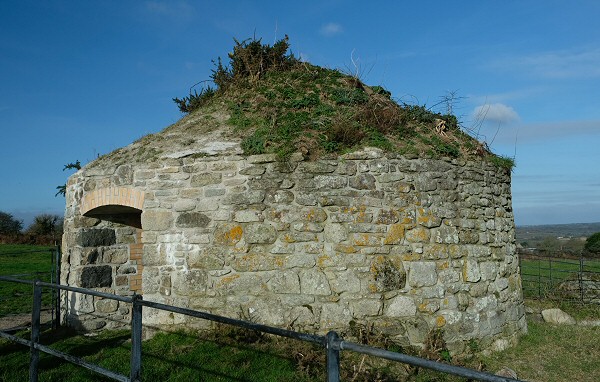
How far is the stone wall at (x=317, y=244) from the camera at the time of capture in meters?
5.77

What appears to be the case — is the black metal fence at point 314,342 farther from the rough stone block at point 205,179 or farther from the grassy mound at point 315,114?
the grassy mound at point 315,114

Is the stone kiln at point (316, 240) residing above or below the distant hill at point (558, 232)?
above

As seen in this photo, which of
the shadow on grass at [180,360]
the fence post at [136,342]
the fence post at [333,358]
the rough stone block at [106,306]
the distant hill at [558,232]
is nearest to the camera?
the fence post at [333,358]

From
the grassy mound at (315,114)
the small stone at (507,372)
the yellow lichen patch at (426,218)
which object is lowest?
the small stone at (507,372)

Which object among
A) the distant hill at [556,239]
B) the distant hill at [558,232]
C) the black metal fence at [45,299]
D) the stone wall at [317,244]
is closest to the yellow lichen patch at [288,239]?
the stone wall at [317,244]

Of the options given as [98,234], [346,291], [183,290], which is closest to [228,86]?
[98,234]

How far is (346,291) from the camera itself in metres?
5.74

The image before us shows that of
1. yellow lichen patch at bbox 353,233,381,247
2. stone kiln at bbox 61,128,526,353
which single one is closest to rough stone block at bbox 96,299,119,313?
stone kiln at bbox 61,128,526,353

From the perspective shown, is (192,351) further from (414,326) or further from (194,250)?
(414,326)

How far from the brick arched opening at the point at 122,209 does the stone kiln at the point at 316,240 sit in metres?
0.04

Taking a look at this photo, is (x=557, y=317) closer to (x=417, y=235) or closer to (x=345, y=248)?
(x=417, y=235)

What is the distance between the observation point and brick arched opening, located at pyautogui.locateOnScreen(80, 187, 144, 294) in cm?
639

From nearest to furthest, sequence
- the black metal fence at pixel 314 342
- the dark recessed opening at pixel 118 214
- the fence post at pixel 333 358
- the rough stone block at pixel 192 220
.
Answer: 1. the black metal fence at pixel 314 342
2. the fence post at pixel 333 358
3. the rough stone block at pixel 192 220
4. the dark recessed opening at pixel 118 214

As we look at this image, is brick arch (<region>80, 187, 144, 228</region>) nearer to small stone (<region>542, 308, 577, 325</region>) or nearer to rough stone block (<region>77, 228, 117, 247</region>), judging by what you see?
rough stone block (<region>77, 228, 117, 247</region>)
